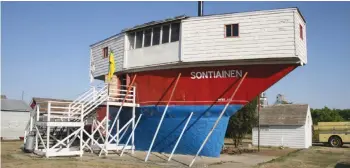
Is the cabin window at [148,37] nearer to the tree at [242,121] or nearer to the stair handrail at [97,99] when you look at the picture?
the stair handrail at [97,99]

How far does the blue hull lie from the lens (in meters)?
18.5

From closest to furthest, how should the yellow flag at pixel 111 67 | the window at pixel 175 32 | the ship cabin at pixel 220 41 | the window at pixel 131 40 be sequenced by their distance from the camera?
the ship cabin at pixel 220 41
the window at pixel 175 32
the yellow flag at pixel 111 67
the window at pixel 131 40

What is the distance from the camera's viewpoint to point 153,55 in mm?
20578

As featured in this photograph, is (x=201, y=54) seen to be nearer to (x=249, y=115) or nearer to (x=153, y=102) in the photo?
(x=153, y=102)

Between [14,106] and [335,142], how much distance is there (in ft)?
123

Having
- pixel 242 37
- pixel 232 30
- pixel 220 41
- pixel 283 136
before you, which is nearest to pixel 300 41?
pixel 242 37

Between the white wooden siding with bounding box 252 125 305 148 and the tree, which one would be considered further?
the white wooden siding with bounding box 252 125 305 148

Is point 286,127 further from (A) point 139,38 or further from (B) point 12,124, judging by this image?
(B) point 12,124

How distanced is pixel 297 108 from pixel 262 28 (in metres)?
19.3

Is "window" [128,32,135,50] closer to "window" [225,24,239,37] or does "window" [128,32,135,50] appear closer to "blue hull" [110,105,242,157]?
"blue hull" [110,105,242,157]

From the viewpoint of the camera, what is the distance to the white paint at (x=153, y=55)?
63.7ft

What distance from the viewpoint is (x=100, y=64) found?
24672mm

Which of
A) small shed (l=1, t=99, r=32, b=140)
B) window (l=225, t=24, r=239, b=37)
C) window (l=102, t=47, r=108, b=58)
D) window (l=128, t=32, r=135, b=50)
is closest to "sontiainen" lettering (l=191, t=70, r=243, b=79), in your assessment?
window (l=225, t=24, r=239, b=37)

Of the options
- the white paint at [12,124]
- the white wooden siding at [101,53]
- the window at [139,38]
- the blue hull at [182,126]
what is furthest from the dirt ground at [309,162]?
the white paint at [12,124]
